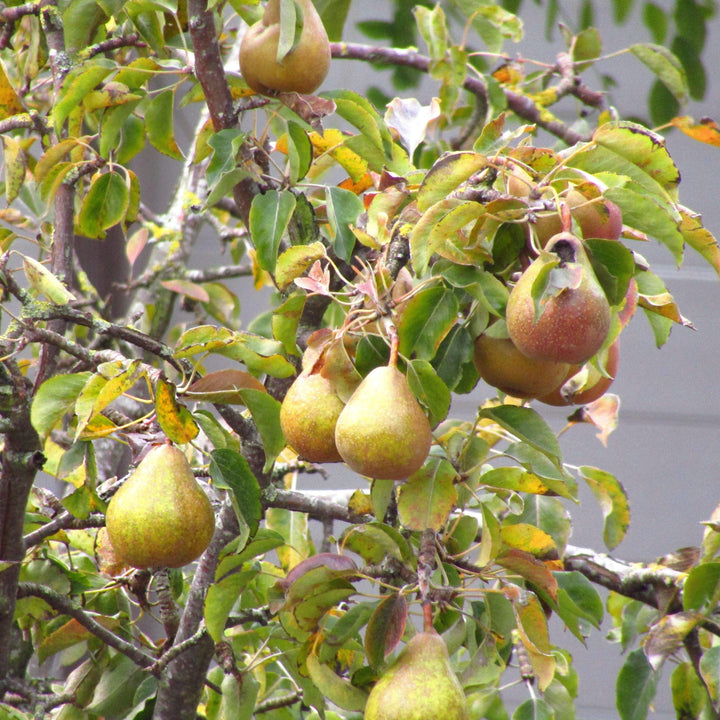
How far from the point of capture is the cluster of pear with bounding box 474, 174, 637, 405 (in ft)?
1.73

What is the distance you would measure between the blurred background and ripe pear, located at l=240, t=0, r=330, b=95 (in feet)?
5.25

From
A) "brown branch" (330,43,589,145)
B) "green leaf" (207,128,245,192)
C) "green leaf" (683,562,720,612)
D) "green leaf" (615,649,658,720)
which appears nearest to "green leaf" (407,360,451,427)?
"green leaf" (207,128,245,192)

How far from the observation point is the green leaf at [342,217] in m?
0.73

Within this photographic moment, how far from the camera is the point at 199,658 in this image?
83cm

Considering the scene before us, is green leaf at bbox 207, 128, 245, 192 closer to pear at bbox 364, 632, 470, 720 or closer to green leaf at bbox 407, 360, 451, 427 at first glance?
green leaf at bbox 407, 360, 451, 427

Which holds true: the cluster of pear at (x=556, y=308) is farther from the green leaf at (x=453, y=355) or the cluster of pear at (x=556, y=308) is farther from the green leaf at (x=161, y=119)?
the green leaf at (x=161, y=119)

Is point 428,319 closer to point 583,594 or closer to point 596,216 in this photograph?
point 596,216

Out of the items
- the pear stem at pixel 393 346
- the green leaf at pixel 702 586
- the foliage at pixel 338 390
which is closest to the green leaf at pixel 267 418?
the foliage at pixel 338 390

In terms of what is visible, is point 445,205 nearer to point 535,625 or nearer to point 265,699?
point 535,625

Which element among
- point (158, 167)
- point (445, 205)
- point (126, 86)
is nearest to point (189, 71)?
point (126, 86)

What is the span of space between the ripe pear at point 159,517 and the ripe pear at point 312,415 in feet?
0.32

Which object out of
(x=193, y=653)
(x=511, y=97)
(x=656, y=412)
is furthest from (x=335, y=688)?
(x=656, y=412)

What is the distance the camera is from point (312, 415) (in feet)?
2.06

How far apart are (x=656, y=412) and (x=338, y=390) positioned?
193cm
